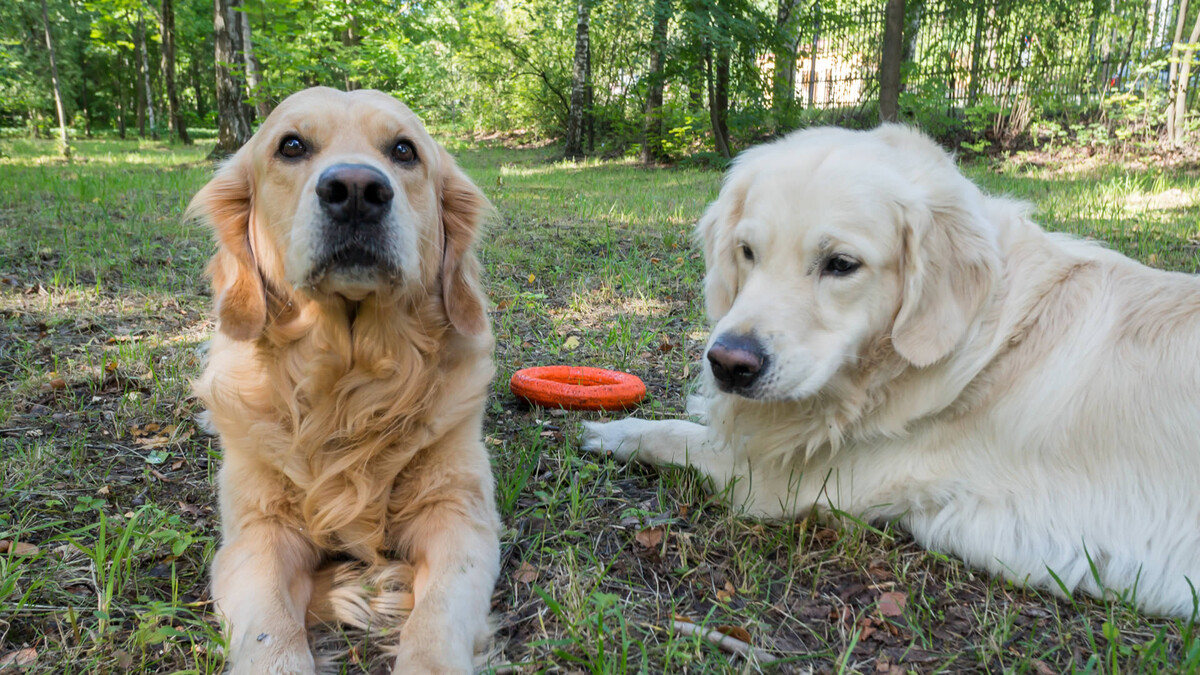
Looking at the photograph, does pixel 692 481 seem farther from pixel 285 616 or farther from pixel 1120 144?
pixel 1120 144

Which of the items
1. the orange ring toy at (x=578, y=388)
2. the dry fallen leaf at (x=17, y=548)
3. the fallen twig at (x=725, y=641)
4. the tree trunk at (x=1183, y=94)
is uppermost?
the tree trunk at (x=1183, y=94)

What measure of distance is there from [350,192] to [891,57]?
10.6 m

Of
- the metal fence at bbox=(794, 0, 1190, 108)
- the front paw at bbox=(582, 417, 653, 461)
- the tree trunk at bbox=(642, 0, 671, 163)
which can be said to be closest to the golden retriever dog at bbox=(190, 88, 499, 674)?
the front paw at bbox=(582, 417, 653, 461)

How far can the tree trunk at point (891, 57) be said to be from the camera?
35.1 ft

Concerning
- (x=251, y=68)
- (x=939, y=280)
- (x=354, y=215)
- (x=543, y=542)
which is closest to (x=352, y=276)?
(x=354, y=215)

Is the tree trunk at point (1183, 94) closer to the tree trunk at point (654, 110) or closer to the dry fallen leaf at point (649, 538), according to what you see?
the tree trunk at point (654, 110)

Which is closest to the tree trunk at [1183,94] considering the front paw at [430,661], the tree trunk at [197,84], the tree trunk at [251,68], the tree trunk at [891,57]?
the tree trunk at [891,57]

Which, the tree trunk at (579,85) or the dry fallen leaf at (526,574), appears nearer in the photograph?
the dry fallen leaf at (526,574)

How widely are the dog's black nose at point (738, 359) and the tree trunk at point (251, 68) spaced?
32.3 feet

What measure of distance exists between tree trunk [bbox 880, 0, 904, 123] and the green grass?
22.7 ft

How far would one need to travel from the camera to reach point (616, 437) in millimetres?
2771

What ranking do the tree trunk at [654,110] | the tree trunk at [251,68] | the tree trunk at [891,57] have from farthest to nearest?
the tree trunk at [654,110] < the tree trunk at [891,57] < the tree trunk at [251,68]

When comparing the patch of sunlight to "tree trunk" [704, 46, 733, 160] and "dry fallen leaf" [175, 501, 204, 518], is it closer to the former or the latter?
"tree trunk" [704, 46, 733, 160]

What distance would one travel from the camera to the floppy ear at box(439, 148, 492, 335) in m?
2.46
